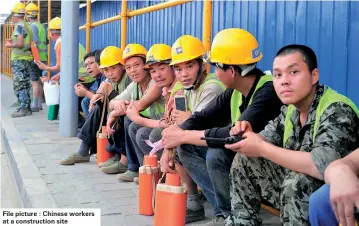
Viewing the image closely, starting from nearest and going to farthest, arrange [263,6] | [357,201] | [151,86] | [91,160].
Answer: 1. [357,201]
2. [263,6]
3. [151,86]
4. [91,160]

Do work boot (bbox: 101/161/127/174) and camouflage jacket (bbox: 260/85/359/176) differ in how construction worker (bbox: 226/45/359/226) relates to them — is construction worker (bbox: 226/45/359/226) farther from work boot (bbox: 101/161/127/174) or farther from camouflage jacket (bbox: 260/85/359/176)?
work boot (bbox: 101/161/127/174)

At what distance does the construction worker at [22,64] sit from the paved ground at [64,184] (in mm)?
2089

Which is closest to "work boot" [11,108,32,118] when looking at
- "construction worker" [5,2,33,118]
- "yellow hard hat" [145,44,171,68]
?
"construction worker" [5,2,33,118]

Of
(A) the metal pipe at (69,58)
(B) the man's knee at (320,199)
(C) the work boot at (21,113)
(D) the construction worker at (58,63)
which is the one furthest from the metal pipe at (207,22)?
(C) the work boot at (21,113)

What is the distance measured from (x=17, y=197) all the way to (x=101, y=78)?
1950 millimetres

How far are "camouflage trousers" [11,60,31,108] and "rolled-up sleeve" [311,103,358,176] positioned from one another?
7.48 meters

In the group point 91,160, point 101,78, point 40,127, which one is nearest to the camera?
point 91,160

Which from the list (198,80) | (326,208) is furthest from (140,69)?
(326,208)

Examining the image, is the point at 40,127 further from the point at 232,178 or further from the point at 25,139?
the point at 232,178

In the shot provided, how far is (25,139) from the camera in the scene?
6.71 metres

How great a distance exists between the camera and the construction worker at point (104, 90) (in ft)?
16.8

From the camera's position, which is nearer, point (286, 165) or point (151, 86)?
point (286, 165)

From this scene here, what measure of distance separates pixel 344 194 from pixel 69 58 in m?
5.39

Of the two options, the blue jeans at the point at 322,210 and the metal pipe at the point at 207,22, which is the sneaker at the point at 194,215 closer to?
the metal pipe at the point at 207,22
